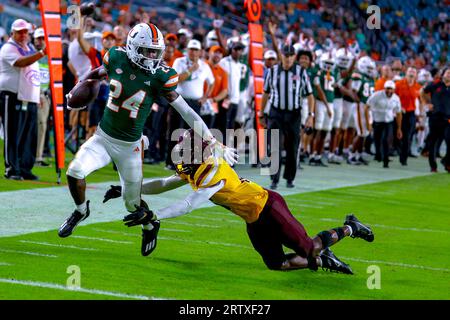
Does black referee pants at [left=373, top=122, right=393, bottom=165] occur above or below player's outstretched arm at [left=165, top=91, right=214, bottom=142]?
below

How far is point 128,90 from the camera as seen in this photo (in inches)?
276

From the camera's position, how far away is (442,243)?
8.48m

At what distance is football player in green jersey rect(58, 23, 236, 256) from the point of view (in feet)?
22.5

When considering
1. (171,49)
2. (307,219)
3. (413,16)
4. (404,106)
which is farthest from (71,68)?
(413,16)

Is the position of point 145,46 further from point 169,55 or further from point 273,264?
point 169,55

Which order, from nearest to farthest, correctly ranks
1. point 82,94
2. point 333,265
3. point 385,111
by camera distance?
1. point 333,265
2. point 82,94
3. point 385,111

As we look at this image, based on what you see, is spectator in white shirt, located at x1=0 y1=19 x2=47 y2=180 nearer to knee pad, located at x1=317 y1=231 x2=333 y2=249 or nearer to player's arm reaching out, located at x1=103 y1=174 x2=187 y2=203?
player's arm reaching out, located at x1=103 y1=174 x2=187 y2=203

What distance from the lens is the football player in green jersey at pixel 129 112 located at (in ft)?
22.5

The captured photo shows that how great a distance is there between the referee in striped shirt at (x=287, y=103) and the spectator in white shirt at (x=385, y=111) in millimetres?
5332

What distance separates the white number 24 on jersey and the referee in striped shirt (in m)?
5.41

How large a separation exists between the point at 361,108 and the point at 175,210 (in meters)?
13.1

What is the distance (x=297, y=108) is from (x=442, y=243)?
424cm

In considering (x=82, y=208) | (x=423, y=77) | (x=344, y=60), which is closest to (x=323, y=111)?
(x=344, y=60)

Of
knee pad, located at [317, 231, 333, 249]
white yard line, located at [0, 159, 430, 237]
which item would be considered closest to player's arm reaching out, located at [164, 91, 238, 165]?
knee pad, located at [317, 231, 333, 249]
